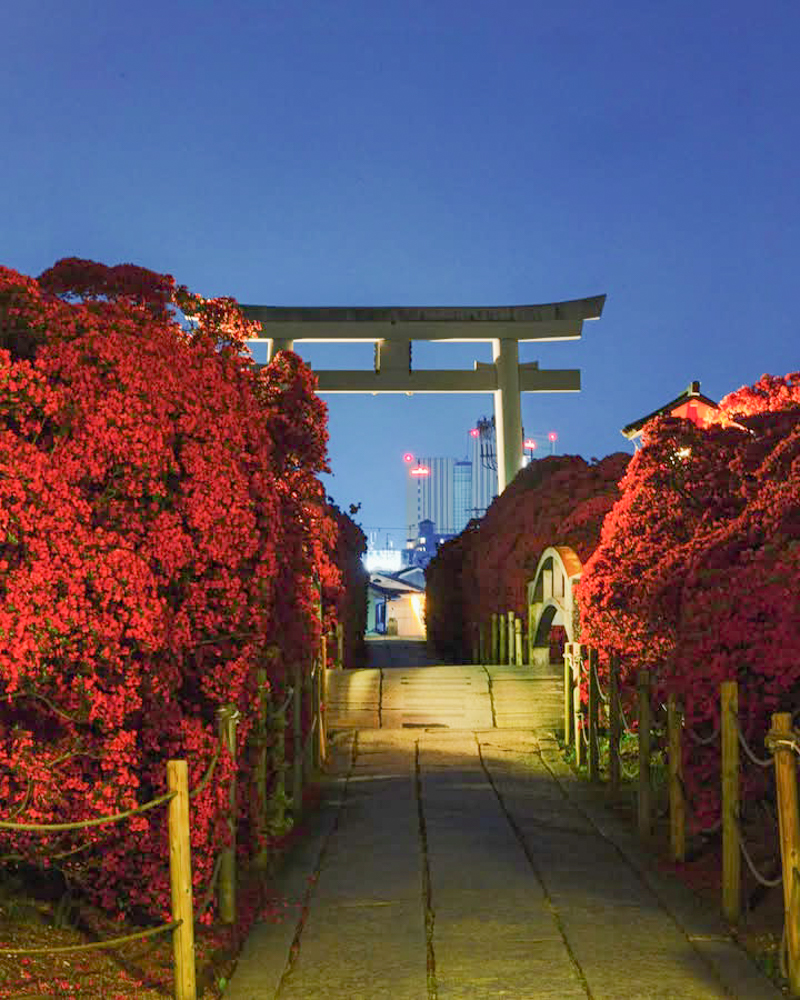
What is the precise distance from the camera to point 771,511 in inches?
335

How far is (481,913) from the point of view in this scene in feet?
20.4

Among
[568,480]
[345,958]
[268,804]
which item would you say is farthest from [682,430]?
[568,480]

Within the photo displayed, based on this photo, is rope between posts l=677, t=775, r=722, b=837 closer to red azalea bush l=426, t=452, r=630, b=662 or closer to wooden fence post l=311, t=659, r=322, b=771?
wooden fence post l=311, t=659, r=322, b=771

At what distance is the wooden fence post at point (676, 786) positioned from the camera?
7.37m

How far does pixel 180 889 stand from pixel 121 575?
151 cm

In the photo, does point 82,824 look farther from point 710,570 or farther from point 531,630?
point 531,630

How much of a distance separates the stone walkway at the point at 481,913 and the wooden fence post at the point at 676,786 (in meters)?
0.25

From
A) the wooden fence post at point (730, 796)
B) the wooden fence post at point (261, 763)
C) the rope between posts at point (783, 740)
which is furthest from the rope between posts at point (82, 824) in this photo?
the wooden fence post at point (730, 796)

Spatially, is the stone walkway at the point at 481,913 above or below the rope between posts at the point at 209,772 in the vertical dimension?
below

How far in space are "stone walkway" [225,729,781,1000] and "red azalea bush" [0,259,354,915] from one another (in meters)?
0.79

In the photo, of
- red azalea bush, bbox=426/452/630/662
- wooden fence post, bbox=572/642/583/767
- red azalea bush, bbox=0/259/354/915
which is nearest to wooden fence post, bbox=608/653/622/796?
wooden fence post, bbox=572/642/583/767

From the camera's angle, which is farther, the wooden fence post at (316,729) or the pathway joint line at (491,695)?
the pathway joint line at (491,695)

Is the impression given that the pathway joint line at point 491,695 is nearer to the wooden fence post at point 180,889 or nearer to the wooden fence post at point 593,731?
the wooden fence post at point 593,731

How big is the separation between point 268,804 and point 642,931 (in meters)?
3.14
